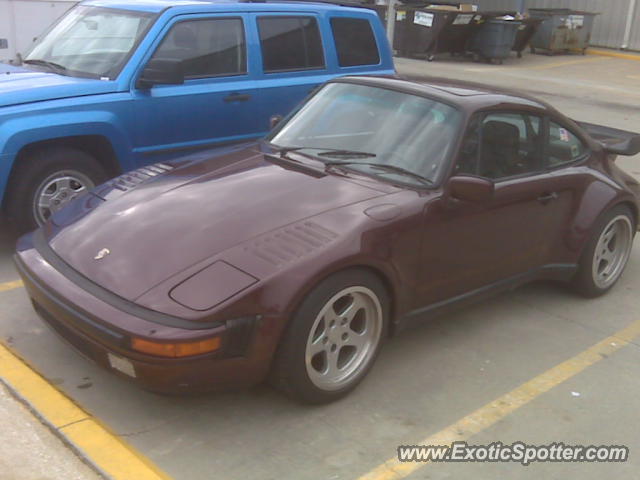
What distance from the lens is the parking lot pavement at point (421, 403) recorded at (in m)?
3.23

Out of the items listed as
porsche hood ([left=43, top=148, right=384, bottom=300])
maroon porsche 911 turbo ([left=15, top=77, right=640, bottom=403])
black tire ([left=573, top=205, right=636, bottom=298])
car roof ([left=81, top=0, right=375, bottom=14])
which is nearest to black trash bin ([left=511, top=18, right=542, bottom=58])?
car roof ([left=81, top=0, right=375, bottom=14])

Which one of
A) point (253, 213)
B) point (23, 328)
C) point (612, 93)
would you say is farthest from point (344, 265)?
point (612, 93)

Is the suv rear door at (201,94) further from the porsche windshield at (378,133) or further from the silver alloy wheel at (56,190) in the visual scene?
the porsche windshield at (378,133)

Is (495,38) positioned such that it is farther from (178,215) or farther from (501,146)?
(178,215)

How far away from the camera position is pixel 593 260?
4984mm

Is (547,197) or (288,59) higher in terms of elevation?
(288,59)

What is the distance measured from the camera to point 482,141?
4238 mm

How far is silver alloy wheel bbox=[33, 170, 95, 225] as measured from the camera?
5262mm

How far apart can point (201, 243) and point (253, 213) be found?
0.34 m

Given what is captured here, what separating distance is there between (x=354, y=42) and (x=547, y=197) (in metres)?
3.22

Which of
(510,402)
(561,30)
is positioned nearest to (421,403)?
(510,402)

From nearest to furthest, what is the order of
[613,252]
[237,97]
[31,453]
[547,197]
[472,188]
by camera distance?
[31,453] → [472,188] → [547,197] → [613,252] → [237,97]

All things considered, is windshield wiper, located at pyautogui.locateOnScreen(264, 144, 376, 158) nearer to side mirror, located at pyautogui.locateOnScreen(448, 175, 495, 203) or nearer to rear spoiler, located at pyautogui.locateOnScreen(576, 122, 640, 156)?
side mirror, located at pyautogui.locateOnScreen(448, 175, 495, 203)

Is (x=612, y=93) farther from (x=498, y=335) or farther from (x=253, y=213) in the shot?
(x=253, y=213)
